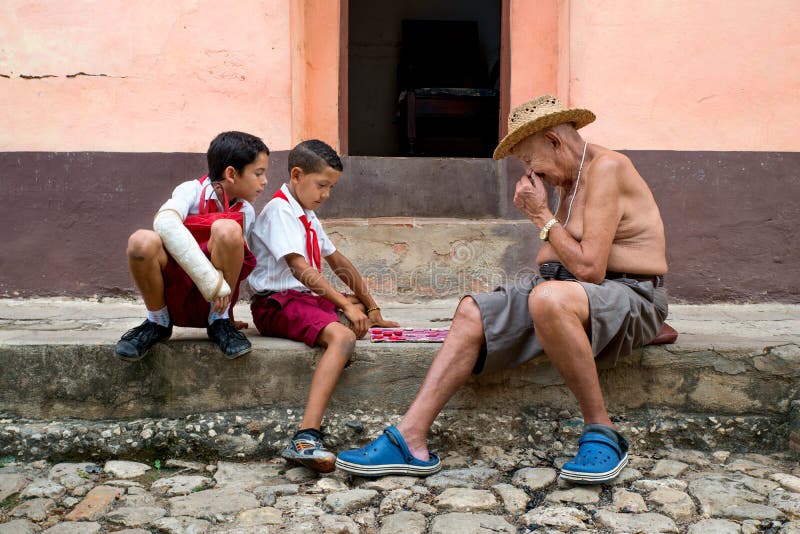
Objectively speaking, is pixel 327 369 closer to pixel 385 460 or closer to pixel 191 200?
pixel 385 460

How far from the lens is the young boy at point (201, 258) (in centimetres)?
251

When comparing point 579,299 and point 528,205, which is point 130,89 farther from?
point 579,299

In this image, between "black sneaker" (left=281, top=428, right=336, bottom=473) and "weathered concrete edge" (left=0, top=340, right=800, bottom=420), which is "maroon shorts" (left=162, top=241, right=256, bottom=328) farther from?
"black sneaker" (left=281, top=428, right=336, bottom=473)

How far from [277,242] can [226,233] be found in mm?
267

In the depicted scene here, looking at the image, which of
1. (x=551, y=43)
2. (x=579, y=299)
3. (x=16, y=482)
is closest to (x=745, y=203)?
(x=551, y=43)

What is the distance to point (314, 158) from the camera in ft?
9.44

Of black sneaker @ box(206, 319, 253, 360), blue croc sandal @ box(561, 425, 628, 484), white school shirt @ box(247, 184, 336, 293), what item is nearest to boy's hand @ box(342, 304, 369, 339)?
white school shirt @ box(247, 184, 336, 293)

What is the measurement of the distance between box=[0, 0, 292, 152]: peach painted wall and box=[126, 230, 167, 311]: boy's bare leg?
5.51 feet

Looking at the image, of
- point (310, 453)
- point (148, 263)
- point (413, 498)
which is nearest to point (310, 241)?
point (148, 263)

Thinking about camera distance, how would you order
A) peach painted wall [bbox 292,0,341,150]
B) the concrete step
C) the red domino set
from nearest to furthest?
the concrete step < the red domino set < peach painted wall [bbox 292,0,341,150]

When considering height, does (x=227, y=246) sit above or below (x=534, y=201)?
below

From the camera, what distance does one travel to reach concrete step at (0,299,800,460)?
2.71 m

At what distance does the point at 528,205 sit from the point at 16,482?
195cm

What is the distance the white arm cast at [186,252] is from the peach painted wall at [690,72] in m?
2.44
